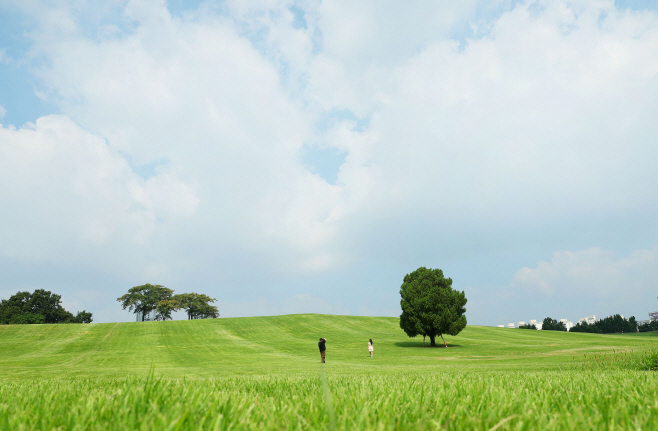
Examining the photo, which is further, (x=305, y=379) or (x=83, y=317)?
(x=83, y=317)

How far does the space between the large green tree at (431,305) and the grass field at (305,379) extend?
277 cm

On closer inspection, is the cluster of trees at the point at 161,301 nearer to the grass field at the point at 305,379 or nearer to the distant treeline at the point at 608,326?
the grass field at the point at 305,379

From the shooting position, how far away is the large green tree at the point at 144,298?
104938 millimetres

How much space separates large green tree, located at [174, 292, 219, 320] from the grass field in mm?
33816

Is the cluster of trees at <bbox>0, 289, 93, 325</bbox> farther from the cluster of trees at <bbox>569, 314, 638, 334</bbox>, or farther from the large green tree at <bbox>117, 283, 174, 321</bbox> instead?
the cluster of trees at <bbox>569, 314, 638, 334</bbox>

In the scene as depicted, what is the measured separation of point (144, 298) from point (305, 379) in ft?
374

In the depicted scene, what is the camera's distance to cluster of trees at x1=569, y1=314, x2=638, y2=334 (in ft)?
379

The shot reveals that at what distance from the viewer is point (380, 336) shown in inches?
2502

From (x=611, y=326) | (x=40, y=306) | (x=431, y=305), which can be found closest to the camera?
(x=431, y=305)

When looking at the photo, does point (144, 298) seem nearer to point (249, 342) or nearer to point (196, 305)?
point (196, 305)

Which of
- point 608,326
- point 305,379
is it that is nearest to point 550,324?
point 608,326

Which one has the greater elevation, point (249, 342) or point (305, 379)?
point (305, 379)

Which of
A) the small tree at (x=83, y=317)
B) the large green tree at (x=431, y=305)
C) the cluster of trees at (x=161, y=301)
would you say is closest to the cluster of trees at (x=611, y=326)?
the large green tree at (x=431, y=305)

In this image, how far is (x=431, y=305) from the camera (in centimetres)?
4503
